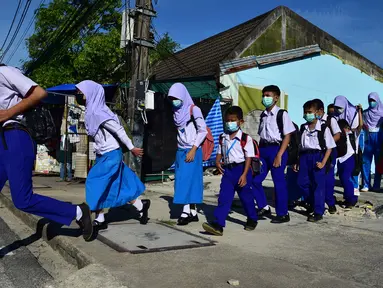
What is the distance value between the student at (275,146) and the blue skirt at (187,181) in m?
0.98

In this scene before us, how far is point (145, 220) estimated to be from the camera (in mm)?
5246

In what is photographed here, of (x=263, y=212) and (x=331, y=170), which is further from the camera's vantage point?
(x=331, y=170)

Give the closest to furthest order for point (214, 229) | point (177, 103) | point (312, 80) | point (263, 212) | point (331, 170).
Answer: point (214, 229) < point (177, 103) < point (263, 212) < point (331, 170) < point (312, 80)

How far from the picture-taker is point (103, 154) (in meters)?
4.88

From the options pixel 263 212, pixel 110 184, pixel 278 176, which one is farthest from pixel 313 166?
pixel 110 184

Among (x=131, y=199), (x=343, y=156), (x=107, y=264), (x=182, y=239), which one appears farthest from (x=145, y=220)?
(x=343, y=156)

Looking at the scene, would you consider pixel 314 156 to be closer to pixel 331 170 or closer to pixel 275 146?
pixel 275 146

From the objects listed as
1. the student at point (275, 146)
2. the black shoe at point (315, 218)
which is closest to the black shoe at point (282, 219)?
the student at point (275, 146)

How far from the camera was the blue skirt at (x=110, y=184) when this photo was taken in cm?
473

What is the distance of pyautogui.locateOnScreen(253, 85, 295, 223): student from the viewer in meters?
5.57

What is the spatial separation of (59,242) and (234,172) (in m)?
2.04

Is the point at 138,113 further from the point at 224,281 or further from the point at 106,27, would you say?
the point at 106,27

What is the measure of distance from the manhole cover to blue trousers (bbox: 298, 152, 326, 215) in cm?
205

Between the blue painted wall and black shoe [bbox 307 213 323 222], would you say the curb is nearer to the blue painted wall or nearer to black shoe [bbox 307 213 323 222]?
black shoe [bbox 307 213 323 222]
